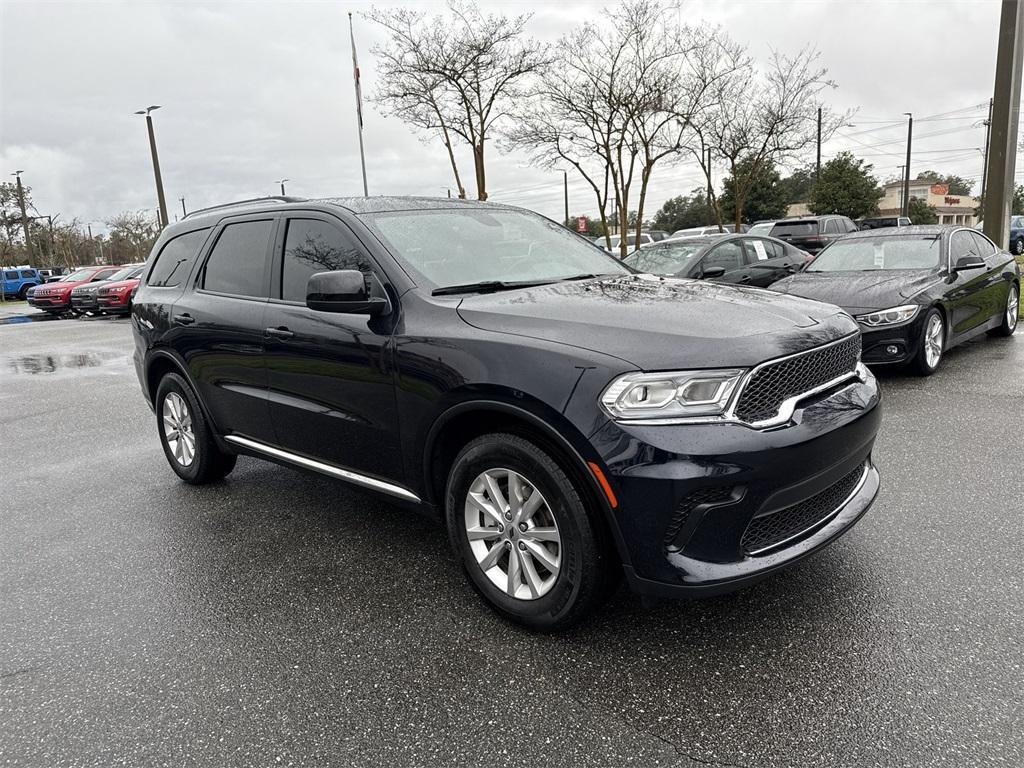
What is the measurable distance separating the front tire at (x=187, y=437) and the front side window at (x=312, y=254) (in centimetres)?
132

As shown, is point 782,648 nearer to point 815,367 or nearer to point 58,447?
point 815,367

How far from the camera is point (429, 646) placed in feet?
9.36

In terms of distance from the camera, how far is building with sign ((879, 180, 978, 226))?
8417cm

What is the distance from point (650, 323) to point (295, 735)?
73.9 inches

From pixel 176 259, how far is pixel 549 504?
3618 mm

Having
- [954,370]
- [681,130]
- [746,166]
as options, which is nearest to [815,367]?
[954,370]

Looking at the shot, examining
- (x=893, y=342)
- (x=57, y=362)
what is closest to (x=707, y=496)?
(x=893, y=342)

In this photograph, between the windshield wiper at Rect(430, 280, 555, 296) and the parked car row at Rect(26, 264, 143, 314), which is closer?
the windshield wiper at Rect(430, 280, 555, 296)

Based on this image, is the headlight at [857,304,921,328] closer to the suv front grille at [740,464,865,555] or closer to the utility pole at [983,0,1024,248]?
the suv front grille at [740,464,865,555]

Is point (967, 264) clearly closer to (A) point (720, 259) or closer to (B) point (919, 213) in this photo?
(A) point (720, 259)

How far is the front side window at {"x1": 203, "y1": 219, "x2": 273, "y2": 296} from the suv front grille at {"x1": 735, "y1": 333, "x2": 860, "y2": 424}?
2737 mm

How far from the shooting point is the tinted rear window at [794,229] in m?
19.4

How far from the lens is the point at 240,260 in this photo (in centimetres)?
432

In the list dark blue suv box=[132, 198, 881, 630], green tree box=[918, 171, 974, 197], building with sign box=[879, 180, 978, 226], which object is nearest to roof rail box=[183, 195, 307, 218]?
dark blue suv box=[132, 198, 881, 630]
